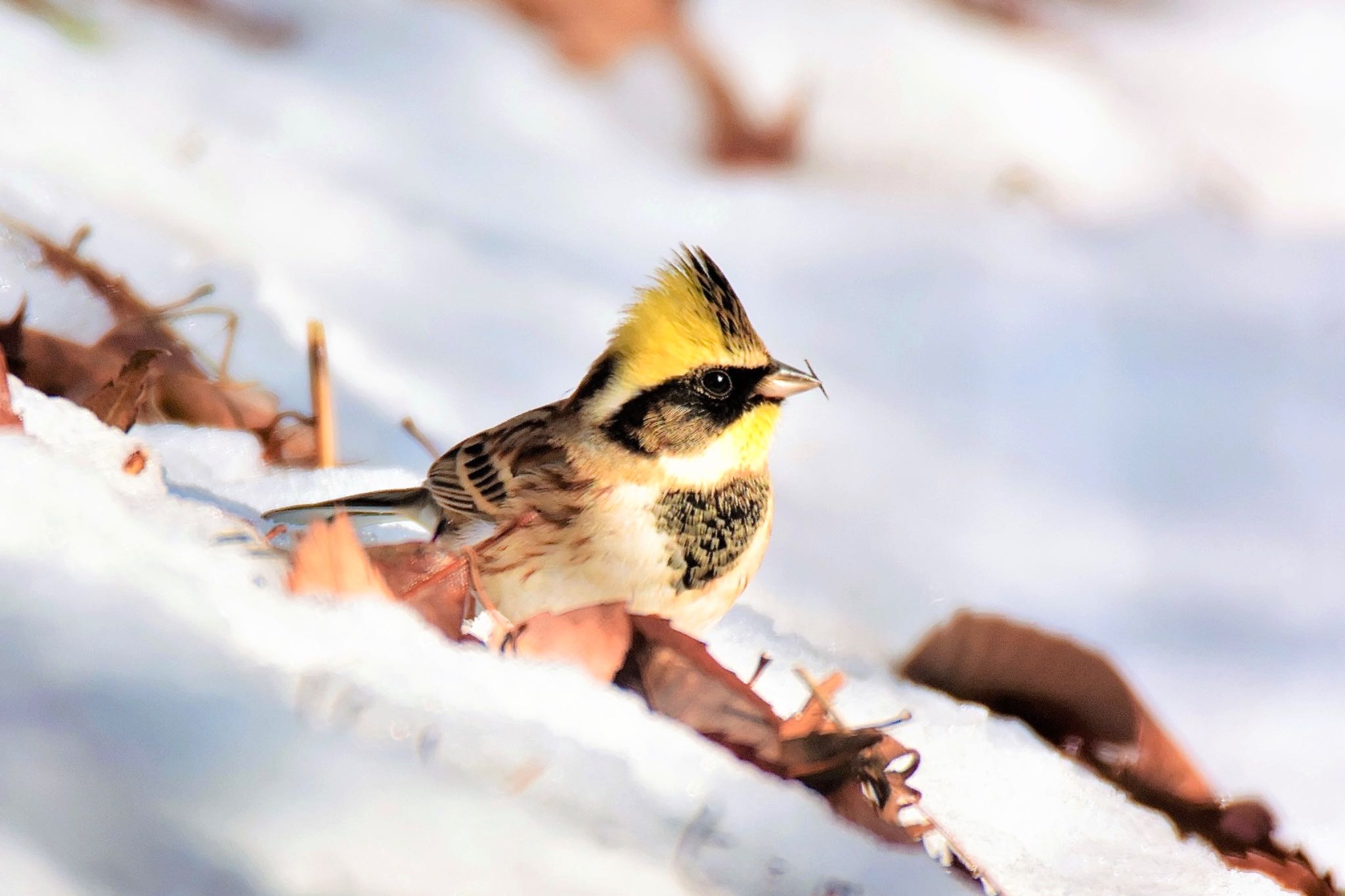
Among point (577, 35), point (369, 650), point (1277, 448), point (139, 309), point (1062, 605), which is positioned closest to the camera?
point (369, 650)

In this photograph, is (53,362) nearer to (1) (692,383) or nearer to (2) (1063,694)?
A: (1) (692,383)

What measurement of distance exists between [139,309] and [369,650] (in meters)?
1.17

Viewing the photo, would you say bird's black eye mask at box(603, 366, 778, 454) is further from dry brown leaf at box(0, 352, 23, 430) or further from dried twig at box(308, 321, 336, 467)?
dry brown leaf at box(0, 352, 23, 430)

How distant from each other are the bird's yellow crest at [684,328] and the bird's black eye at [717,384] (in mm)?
18

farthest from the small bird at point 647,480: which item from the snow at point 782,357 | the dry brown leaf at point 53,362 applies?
the dry brown leaf at point 53,362

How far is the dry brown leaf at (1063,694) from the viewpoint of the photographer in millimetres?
1823

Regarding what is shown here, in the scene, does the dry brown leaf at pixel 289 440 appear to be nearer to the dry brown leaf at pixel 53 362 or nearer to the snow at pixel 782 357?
the snow at pixel 782 357

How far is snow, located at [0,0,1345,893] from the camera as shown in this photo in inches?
35.9

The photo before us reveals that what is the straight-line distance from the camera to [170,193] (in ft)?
9.07

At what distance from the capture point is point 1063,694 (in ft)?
6.11

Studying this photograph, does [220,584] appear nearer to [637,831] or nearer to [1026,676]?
[637,831]

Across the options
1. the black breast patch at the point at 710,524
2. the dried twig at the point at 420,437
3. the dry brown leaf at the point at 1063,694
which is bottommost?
the dried twig at the point at 420,437

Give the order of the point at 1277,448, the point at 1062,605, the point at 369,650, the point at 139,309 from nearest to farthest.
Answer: the point at 369,650 < the point at 139,309 < the point at 1062,605 < the point at 1277,448

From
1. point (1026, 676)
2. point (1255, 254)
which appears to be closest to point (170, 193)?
point (1026, 676)
